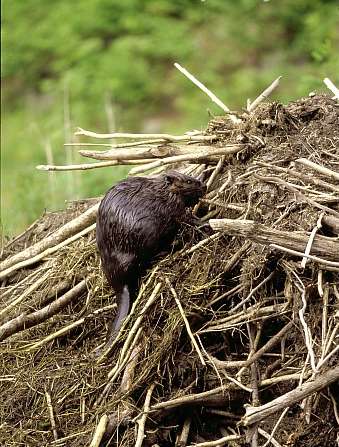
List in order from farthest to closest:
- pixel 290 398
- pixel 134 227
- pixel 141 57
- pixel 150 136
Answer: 1. pixel 141 57
2. pixel 150 136
3. pixel 134 227
4. pixel 290 398

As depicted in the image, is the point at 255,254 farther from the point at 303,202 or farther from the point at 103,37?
the point at 103,37

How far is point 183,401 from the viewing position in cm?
318

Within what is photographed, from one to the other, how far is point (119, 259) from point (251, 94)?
709 cm

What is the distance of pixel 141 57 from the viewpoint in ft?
37.8

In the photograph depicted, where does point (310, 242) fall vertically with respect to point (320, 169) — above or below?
below

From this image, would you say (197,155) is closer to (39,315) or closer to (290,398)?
(39,315)

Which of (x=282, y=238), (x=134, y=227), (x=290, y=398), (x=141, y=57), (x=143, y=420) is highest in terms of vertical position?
(x=282, y=238)

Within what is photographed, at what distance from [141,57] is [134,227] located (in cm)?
834

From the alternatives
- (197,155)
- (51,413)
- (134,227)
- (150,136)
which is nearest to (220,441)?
(51,413)

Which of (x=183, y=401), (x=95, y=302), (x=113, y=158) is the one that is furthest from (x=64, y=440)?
(x=113, y=158)

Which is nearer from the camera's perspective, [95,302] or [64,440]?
[64,440]

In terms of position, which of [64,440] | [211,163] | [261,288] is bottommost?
[64,440]

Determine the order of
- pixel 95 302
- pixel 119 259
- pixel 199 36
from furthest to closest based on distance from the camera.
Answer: pixel 199 36, pixel 95 302, pixel 119 259

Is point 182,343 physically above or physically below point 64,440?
above
